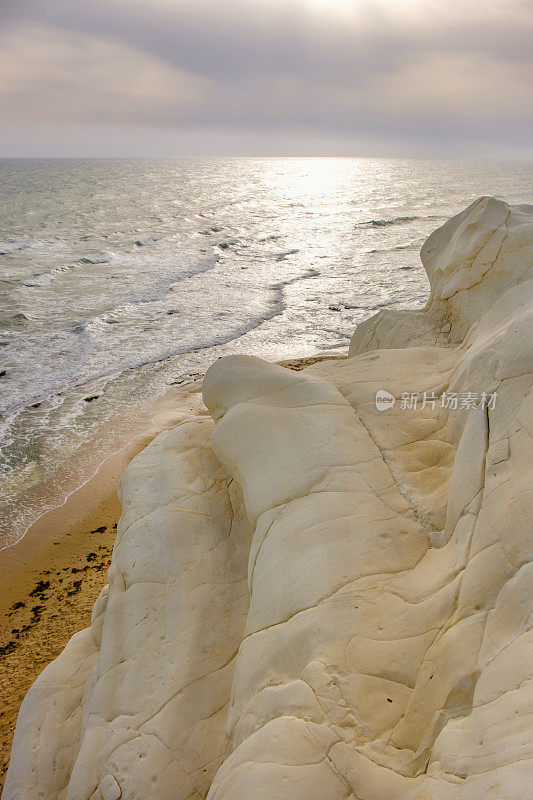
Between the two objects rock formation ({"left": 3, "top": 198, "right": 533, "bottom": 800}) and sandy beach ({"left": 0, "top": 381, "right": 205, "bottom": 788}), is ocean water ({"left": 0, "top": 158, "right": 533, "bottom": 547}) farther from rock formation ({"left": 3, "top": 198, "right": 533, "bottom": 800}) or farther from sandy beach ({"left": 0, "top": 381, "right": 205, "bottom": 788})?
rock formation ({"left": 3, "top": 198, "right": 533, "bottom": 800})

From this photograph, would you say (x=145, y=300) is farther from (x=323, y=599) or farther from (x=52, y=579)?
(x=323, y=599)

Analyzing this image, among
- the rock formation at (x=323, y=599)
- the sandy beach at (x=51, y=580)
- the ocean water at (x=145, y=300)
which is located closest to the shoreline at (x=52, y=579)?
the sandy beach at (x=51, y=580)

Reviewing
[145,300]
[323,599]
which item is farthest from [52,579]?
[145,300]

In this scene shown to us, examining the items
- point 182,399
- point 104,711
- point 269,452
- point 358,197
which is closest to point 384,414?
point 269,452

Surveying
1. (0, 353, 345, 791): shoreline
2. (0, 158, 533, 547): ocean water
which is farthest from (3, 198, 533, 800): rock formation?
(0, 158, 533, 547): ocean water

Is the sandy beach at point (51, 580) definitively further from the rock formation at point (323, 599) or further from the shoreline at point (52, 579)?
the rock formation at point (323, 599)

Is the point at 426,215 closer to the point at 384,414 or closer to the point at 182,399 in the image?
the point at 182,399
